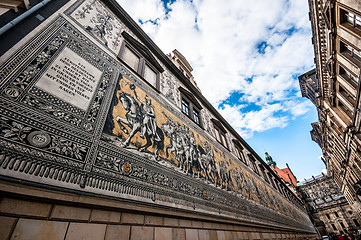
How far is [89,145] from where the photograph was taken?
79.3 inches

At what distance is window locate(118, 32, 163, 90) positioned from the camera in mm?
4238

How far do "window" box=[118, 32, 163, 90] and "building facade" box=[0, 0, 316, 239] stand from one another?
88 mm

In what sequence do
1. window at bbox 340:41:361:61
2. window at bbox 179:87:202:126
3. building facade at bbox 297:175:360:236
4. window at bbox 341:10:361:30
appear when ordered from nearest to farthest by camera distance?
window at bbox 341:10:361:30
window at bbox 179:87:202:126
window at bbox 340:41:361:61
building facade at bbox 297:175:360:236

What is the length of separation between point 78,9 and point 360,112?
1263cm

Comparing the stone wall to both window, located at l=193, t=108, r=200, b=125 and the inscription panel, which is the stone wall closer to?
the inscription panel

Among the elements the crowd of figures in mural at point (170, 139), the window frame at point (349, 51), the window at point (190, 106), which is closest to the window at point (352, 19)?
the window frame at point (349, 51)

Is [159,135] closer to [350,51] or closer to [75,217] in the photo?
[75,217]

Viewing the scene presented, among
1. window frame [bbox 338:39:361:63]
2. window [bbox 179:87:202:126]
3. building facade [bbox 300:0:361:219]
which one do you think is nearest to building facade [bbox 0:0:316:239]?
window [bbox 179:87:202:126]

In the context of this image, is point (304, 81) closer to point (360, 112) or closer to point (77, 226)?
point (360, 112)

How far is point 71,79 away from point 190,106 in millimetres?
4561

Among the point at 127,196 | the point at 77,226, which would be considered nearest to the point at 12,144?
the point at 77,226

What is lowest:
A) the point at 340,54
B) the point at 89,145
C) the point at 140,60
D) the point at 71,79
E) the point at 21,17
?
the point at 89,145

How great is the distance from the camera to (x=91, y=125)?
7.17 ft

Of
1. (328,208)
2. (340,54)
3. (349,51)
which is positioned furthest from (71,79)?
(328,208)
